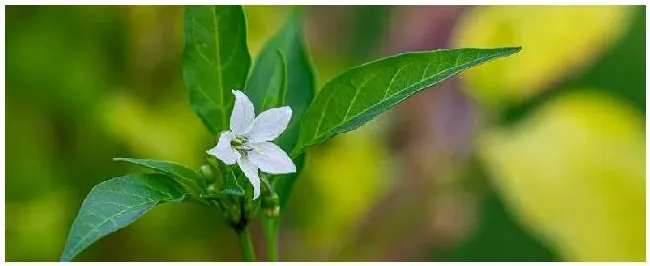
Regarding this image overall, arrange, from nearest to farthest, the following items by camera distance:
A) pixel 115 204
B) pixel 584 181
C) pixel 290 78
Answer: pixel 115 204
pixel 290 78
pixel 584 181

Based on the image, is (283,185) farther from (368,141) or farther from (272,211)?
(368,141)

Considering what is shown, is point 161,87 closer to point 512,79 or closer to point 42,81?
point 42,81

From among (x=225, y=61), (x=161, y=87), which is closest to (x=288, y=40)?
(x=225, y=61)

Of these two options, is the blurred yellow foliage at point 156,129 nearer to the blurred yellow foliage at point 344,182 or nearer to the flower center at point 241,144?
the blurred yellow foliage at point 344,182

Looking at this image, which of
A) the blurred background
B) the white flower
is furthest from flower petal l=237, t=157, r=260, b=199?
the blurred background

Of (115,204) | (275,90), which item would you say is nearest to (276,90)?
(275,90)
